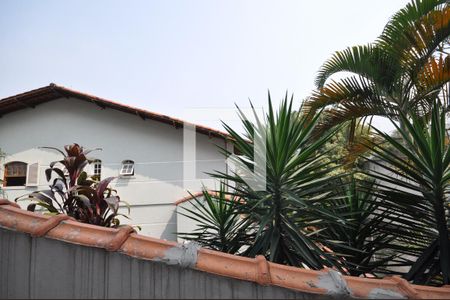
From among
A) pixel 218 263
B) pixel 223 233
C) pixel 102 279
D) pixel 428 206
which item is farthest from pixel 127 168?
pixel 428 206

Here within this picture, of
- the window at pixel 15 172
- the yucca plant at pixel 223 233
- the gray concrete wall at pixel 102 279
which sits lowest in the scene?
the yucca plant at pixel 223 233

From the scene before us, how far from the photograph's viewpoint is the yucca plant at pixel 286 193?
2613 mm

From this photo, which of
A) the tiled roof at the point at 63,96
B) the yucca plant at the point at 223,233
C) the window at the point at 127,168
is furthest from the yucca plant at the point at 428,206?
the window at the point at 127,168

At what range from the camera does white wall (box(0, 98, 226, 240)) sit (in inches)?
317

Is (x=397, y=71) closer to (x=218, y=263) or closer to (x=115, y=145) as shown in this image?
(x=218, y=263)

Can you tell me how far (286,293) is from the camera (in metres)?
1.37

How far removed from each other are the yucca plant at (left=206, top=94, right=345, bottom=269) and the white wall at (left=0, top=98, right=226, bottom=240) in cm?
509

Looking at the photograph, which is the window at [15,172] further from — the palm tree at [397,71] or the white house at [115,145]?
the palm tree at [397,71]

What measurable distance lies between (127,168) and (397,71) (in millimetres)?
7670

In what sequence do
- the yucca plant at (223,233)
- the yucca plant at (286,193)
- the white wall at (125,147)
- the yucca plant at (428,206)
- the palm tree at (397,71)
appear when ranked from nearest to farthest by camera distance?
the yucca plant at (428,206) < the yucca plant at (286,193) < the yucca plant at (223,233) < the palm tree at (397,71) < the white wall at (125,147)

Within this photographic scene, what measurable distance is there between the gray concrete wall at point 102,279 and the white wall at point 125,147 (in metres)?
6.46

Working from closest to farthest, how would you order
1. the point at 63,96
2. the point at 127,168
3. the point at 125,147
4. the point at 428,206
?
the point at 428,206 → the point at 127,168 → the point at 125,147 → the point at 63,96

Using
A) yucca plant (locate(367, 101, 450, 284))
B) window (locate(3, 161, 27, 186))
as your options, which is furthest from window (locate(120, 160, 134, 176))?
yucca plant (locate(367, 101, 450, 284))

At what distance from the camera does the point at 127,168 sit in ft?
27.7
